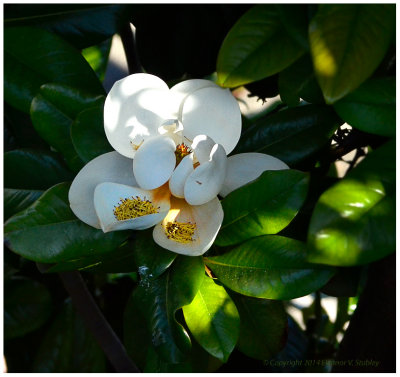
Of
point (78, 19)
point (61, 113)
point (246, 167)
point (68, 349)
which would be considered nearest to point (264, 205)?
point (246, 167)

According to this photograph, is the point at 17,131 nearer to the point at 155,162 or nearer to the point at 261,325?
the point at 155,162

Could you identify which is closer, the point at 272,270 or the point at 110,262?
the point at 272,270

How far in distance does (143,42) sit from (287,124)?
38 centimetres

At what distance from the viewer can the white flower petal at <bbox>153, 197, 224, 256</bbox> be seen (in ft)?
1.92

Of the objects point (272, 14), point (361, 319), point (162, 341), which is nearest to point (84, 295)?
point (162, 341)

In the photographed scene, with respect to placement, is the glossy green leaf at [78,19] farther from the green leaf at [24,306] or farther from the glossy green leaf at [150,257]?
the green leaf at [24,306]

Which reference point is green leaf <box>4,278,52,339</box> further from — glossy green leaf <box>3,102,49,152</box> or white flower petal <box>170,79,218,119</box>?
white flower petal <box>170,79,218,119</box>

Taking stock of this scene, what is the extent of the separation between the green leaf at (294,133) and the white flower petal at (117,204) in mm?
148

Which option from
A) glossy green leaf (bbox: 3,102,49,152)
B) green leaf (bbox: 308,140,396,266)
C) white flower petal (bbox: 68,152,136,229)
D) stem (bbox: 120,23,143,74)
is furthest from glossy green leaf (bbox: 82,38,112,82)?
green leaf (bbox: 308,140,396,266)

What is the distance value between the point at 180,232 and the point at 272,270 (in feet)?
0.36

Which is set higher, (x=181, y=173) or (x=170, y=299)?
(x=181, y=173)

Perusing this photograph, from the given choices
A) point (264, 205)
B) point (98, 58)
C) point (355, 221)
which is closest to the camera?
point (355, 221)

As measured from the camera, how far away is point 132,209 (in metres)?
0.59

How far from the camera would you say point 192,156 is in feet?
1.89
